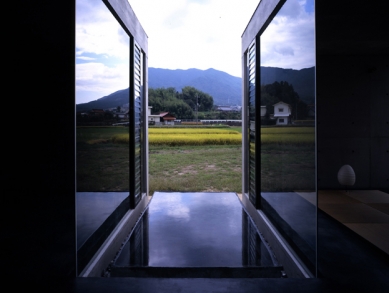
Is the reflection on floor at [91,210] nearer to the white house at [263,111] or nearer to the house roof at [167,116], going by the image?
the white house at [263,111]

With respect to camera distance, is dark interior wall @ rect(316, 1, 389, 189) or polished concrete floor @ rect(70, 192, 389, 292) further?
dark interior wall @ rect(316, 1, 389, 189)

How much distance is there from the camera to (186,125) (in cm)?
2419

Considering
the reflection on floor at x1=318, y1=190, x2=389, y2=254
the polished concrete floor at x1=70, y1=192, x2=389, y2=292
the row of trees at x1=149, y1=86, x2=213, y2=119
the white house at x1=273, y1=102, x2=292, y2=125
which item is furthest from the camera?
the row of trees at x1=149, y1=86, x2=213, y2=119

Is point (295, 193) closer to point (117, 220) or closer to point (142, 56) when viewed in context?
point (117, 220)

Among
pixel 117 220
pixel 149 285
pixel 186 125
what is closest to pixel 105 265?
pixel 117 220

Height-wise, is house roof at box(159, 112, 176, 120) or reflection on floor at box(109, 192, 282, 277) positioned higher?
house roof at box(159, 112, 176, 120)

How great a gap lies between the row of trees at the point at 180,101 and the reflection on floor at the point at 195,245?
17.7 meters

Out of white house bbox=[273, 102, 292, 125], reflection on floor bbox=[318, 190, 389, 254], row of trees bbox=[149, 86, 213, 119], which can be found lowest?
reflection on floor bbox=[318, 190, 389, 254]

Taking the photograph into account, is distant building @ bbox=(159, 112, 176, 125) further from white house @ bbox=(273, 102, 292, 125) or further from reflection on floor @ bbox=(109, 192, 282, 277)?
white house @ bbox=(273, 102, 292, 125)
